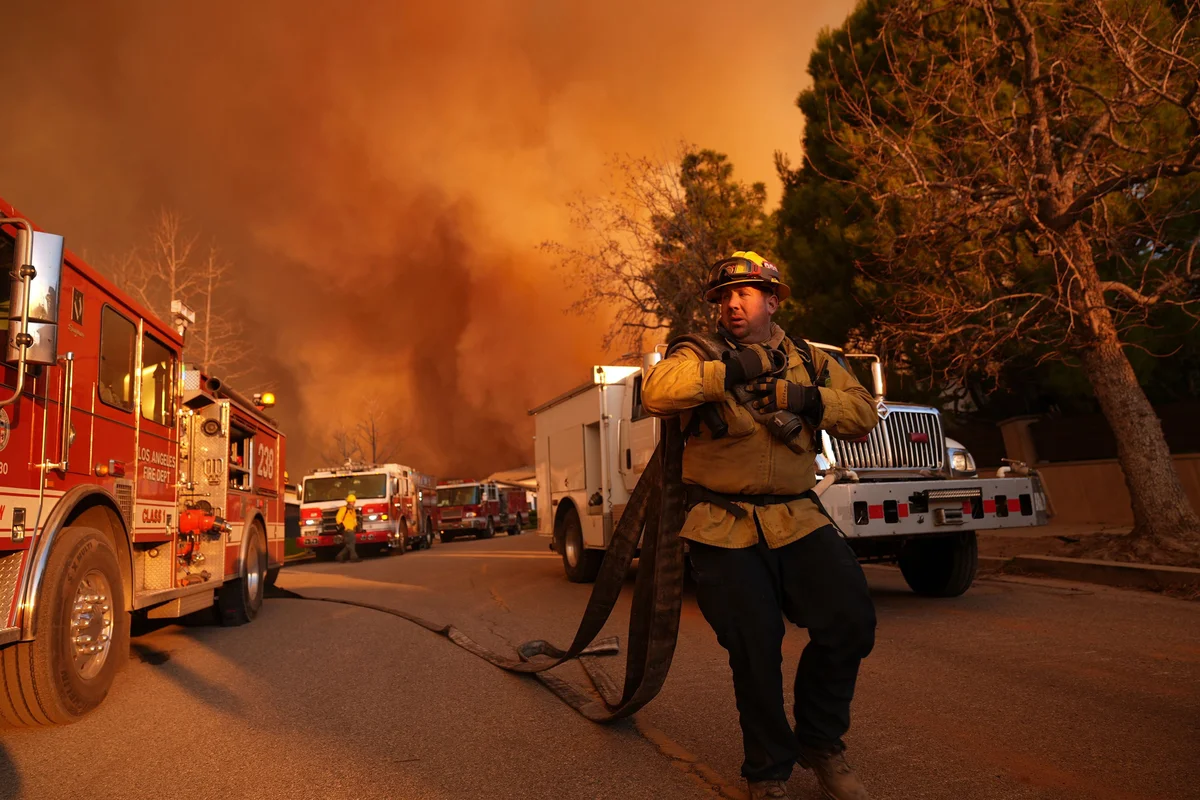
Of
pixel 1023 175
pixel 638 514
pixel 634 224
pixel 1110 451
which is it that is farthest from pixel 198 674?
pixel 634 224

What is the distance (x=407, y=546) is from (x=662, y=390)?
82.2 feet

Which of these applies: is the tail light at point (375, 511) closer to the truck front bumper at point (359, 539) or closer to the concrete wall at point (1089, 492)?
the truck front bumper at point (359, 539)

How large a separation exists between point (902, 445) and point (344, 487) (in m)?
19.2

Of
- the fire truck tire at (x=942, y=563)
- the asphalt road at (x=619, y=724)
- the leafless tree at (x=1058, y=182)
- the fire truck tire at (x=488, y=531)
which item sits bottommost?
the asphalt road at (x=619, y=724)

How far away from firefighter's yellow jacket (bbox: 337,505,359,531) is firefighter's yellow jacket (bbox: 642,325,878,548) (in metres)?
20.1

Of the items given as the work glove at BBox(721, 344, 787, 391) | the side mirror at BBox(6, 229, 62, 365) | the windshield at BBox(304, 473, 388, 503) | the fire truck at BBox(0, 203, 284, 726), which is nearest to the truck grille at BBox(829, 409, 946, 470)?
the work glove at BBox(721, 344, 787, 391)

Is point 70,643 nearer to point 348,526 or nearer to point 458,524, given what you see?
point 348,526

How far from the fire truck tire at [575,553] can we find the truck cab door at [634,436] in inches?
67.1

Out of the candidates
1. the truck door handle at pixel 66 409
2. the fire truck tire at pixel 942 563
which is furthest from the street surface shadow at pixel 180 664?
the fire truck tire at pixel 942 563

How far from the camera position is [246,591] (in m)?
9.09

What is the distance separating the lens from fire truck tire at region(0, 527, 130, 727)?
4.49 metres

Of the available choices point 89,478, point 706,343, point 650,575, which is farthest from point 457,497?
point 706,343

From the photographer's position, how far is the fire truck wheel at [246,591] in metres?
8.83

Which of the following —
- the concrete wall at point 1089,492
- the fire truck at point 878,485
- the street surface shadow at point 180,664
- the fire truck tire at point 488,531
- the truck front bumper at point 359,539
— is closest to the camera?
the street surface shadow at point 180,664
